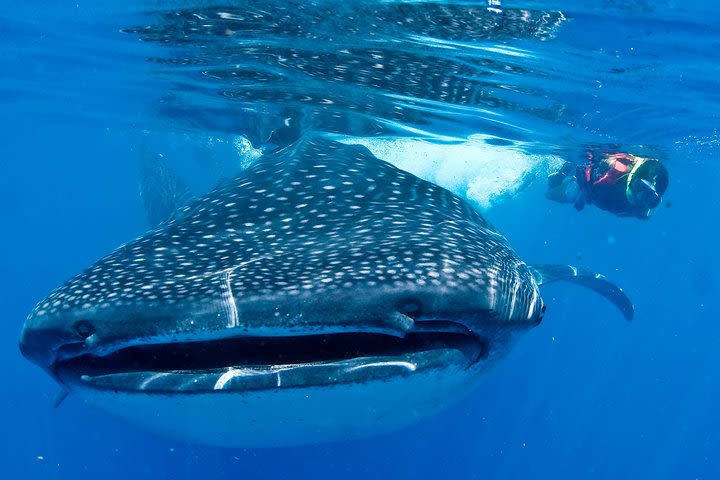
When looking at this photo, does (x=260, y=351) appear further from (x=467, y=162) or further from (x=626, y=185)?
(x=467, y=162)

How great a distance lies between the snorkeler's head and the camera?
10.2 m

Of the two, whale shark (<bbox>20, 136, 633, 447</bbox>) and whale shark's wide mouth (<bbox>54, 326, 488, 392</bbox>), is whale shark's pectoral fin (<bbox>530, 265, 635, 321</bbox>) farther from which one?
whale shark's wide mouth (<bbox>54, 326, 488, 392</bbox>)

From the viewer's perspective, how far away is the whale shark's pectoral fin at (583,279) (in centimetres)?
781

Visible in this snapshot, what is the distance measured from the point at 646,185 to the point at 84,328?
10.0 metres

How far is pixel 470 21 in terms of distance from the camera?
780cm

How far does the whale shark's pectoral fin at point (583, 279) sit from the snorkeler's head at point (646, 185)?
1731mm

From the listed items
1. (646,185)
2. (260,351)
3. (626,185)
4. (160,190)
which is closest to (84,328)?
(260,351)

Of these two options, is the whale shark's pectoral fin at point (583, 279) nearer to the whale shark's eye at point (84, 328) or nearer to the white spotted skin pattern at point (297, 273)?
the white spotted skin pattern at point (297, 273)

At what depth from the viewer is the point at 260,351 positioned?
2867 mm

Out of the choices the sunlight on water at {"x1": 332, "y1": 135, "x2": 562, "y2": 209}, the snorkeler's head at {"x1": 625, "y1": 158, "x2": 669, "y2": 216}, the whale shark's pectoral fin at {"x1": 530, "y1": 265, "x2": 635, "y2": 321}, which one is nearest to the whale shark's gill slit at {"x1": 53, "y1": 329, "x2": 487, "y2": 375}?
the whale shark's pectoral fin at {"x1": 530, "y1": 265, "x2": 635, "y2": 321}

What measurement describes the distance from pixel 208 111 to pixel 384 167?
11416 mm

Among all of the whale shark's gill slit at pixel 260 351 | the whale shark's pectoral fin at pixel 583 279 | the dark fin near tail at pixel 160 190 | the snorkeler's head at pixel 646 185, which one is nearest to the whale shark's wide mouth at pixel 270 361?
the whale shark's gill slit at pixel 260 351

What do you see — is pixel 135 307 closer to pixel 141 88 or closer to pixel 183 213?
pixel 183 213

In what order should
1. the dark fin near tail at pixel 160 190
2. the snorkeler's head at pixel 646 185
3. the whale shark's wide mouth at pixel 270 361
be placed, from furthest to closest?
the dark fin near tail at pixel 160 190, the snorkeler's head at pixel 646 185, the whale shark's wide mouth at pixel 270 361
